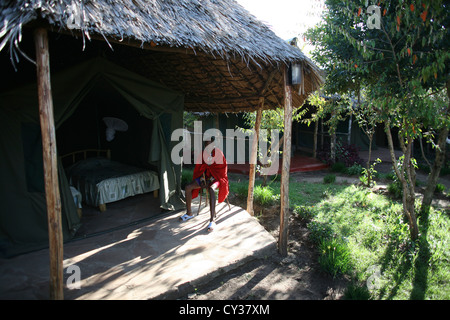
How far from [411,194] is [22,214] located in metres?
6.13

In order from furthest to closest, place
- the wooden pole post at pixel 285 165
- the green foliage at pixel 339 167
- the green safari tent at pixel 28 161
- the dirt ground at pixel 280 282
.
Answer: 1. the green foliage at pixel 339 167
2. the wooden pole post at pixel 285 165
3. the green safari tent at pixel 28 161
4. the dirt ground at pixel 280 282

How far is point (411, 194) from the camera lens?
5.12 m

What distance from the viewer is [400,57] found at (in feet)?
13.8

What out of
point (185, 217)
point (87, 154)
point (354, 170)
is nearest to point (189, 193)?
point (185, 217)

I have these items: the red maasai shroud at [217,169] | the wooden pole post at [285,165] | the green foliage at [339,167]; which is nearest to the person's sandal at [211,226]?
the red maasai shroud at [217,169]

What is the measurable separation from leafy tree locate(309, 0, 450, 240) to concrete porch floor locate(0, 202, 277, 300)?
2.76 metres

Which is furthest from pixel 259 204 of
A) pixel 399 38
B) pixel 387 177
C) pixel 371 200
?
pixel 387 177

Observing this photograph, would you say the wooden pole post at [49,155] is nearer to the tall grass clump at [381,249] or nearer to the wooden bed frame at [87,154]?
the tall grass clump at [381,249]

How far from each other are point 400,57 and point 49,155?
461cm

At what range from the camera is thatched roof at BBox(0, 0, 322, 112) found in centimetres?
254

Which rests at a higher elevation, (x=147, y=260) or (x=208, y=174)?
(x=208, y=174)

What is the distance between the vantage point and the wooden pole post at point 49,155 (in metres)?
2.54

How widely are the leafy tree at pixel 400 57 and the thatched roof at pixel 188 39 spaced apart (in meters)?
0.92

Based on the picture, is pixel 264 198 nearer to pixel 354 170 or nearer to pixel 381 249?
pixel 381 249
